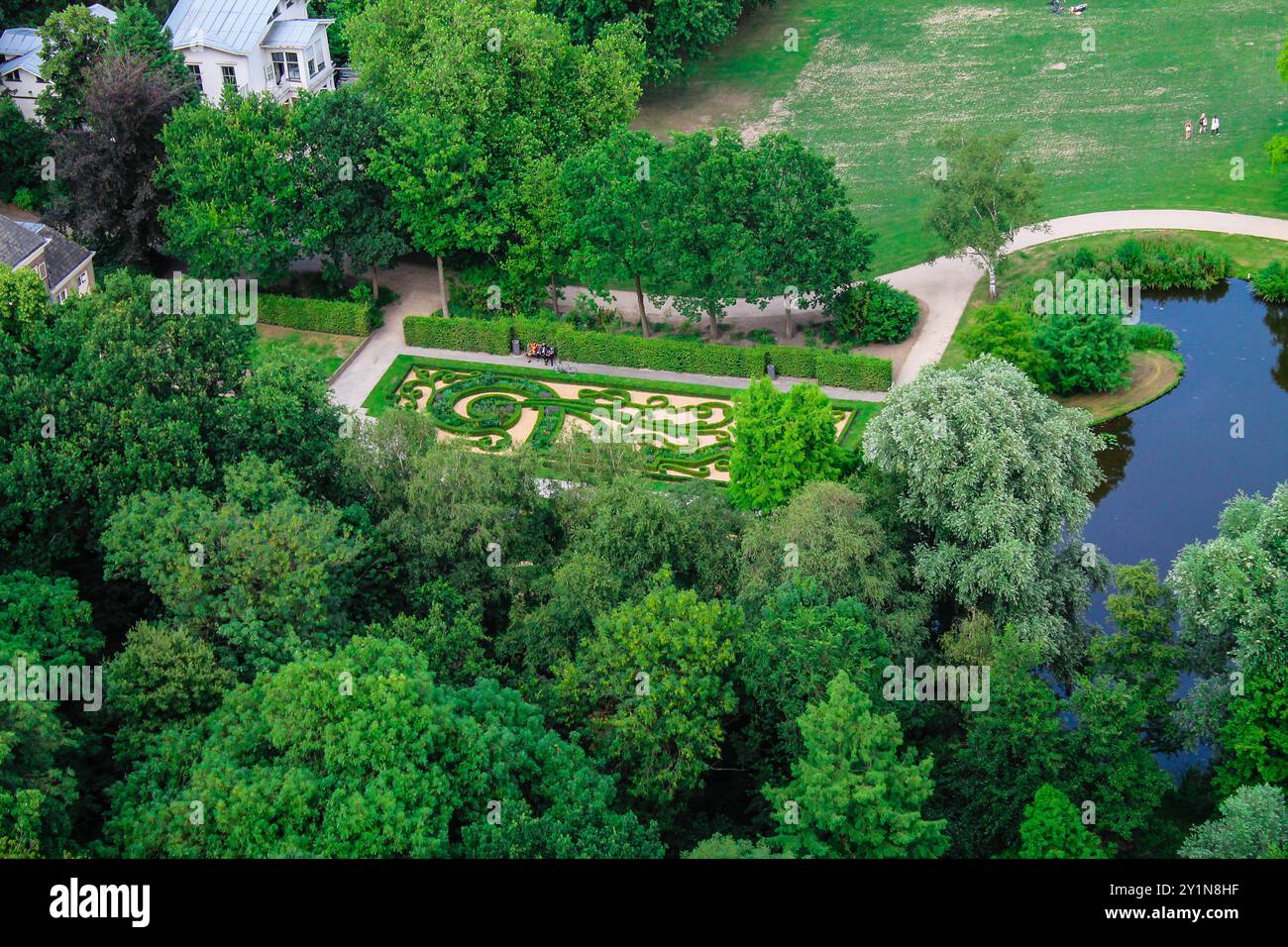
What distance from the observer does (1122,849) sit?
193 feet

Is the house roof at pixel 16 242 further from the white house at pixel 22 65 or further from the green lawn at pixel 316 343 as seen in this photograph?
the white house at pixel 22 65

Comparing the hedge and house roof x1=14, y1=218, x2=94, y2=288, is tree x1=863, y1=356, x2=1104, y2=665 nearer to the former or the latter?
the hedge

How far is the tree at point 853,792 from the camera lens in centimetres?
5212

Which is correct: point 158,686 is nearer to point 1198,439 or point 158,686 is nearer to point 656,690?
point 656,690

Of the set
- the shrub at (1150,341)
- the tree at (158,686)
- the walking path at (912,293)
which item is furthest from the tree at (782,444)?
the shrub at (1150,341)

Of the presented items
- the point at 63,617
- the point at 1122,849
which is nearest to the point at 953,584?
the point at 1122,849

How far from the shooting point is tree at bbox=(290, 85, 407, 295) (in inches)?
3620

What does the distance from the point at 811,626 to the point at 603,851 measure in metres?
12.6

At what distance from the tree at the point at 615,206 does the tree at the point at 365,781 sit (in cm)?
3857

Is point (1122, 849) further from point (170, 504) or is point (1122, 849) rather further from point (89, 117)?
point (89, 117)

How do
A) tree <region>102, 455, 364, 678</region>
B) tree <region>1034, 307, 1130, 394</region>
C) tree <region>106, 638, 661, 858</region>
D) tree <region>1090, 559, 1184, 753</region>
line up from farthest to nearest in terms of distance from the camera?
tree <region>1034, 307, 1130, 394</region>
tree <region>1090, 559, 1184, 753</region>
tree <region>102, 455, 364, 678</region>
tree <region>106, 638, 661, 858</region>

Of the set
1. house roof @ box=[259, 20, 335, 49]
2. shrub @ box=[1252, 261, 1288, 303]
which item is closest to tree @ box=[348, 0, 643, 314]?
house roof @ box=[259, 20, 335, 49]

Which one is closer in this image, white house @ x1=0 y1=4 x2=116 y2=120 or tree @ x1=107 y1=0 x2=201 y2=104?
tree @ x1=107 y1=0 x2=201 y2=104

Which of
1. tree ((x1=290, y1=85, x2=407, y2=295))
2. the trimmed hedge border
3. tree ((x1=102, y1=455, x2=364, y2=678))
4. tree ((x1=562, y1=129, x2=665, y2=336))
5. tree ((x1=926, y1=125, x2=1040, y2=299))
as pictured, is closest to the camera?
tree ((x1=102, y1=455, x2=364, y2=678))
